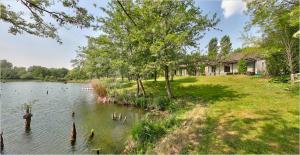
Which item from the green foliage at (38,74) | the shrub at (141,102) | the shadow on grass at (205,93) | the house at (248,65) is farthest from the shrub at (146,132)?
the green foliage at (38,74)

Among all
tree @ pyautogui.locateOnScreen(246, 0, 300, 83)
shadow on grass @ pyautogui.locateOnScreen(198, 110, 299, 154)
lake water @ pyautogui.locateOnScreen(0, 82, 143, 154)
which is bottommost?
lake water @ pyautogui.locateOnScreen(0, 82, 143, 154)

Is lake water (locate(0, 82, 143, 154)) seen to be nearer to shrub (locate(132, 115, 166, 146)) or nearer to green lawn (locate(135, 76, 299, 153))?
shrub (locate(132, 115, 166, 146))

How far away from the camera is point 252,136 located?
845 cm

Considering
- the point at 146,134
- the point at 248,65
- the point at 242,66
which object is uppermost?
the point at 248,65

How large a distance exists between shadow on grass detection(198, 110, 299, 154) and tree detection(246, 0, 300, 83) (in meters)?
6.52

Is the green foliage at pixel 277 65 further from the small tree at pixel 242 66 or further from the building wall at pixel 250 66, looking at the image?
the building wall at pixel 250 66

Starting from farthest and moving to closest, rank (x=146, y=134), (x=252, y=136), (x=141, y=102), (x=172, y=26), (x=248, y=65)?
(x=248, y=65)
(x=141, y=102)
(x=172, y=26)
(x=146, y=134)
(x=252, y=136)

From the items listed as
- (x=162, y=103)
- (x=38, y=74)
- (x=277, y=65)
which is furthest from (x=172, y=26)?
(x=38, y=74)

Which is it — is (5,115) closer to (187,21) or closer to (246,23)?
(187,21)

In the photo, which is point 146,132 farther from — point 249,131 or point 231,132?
point 249,131

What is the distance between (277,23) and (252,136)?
16.0 metres

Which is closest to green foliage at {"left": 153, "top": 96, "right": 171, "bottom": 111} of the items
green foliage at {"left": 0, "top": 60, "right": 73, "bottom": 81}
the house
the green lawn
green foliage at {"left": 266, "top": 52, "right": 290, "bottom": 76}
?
the green lawn

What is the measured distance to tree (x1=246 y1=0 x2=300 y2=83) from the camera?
15.2 meters

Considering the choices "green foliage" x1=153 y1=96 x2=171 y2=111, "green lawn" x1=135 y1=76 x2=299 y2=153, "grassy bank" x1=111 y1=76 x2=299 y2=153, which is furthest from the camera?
"green foliage" x1=153 y1=96 x2=171 y2=111
